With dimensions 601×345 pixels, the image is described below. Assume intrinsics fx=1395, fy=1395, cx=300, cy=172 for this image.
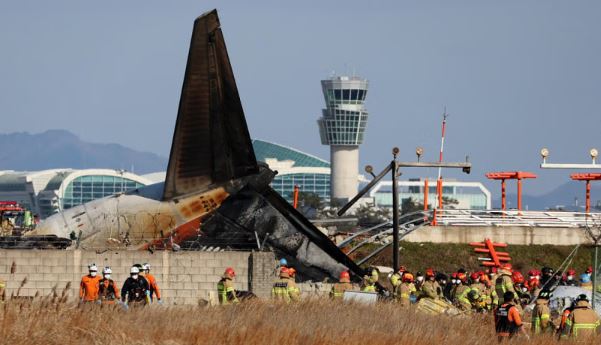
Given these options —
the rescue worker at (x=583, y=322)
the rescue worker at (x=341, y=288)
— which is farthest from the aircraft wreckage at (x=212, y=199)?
the rescue worker at (x=583, y=322)

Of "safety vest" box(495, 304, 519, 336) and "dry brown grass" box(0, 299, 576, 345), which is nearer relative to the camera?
"dry brown grass" box(0, 299, 576, 345)

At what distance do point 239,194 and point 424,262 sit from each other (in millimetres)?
17109

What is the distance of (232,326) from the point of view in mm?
25094

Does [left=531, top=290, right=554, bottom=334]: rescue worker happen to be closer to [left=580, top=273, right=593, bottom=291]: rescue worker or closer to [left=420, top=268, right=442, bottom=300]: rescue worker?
[left=420, top=268, right=442, bottom=300]: rescue worker

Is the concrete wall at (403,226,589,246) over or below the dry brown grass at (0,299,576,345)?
over

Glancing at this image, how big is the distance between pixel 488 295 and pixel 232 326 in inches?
570

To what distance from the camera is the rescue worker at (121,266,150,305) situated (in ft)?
103

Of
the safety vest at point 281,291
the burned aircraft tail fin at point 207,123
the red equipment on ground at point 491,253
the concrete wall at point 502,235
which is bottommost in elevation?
the safety vest at point 281,291

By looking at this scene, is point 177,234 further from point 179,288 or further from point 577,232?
point 577,232

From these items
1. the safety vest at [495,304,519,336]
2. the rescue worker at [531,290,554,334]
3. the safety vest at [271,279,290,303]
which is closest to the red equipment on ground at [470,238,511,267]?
the safety vest at [271,279,290,303]

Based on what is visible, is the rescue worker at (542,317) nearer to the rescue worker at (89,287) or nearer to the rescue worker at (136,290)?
the rescue worker at (136,290)

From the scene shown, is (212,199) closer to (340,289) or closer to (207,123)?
(207,123)

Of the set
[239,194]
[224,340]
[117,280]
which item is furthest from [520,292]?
[224,340]

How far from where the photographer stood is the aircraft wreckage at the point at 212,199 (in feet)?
138
